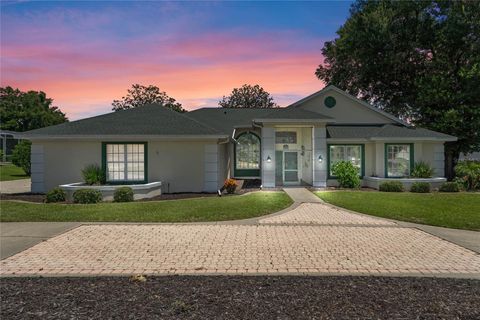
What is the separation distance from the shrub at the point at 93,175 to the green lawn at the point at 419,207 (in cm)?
1083

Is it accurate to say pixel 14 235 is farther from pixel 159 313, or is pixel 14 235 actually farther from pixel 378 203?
pixel 378 203

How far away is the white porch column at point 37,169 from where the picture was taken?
61.5ft

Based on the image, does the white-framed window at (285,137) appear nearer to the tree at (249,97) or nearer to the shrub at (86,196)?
the shrub at (86,196)

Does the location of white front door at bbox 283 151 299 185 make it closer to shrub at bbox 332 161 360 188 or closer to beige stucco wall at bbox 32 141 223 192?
shrub at bbox 332 161 360 188

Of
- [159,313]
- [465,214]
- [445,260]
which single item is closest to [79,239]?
[159,313]

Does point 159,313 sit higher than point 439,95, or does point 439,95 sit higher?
point 439,95

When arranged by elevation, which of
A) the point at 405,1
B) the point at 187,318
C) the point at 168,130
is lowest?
the point at 187,318

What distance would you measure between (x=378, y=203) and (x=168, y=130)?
10591 millimetres

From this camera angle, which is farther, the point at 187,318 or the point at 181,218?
the point at 181,218

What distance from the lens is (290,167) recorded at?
23250mm

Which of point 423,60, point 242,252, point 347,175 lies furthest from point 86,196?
point 423,60

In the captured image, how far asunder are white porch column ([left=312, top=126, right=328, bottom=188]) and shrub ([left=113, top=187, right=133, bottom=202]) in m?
10.3

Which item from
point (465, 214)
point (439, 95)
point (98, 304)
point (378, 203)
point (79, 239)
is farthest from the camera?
point (439, 95)

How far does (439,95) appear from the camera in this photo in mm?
27125
